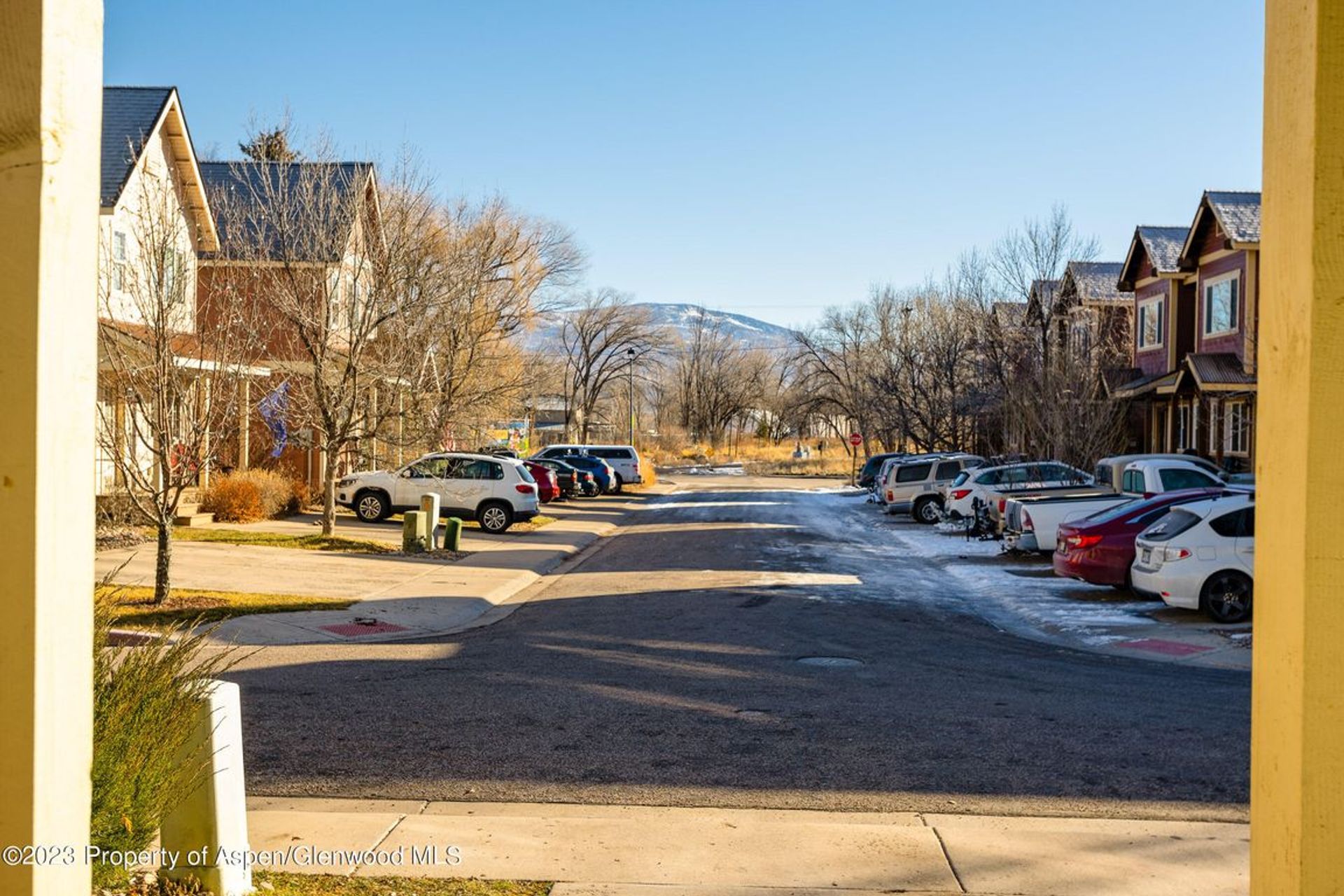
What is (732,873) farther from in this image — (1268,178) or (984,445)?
(984,445)

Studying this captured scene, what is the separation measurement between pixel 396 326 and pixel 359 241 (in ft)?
7.24

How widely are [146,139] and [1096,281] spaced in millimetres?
35423

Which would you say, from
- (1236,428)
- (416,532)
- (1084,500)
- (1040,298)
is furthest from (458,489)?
(1040,298)

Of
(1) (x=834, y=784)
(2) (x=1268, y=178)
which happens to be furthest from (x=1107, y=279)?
(2) (x=1268, y=178)

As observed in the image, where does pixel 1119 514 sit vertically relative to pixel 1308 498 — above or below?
below

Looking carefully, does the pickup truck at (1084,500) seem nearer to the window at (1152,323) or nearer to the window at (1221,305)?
the window at (1221,305)

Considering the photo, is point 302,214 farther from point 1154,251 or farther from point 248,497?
point 1154,251

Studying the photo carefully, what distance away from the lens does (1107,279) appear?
160 feet

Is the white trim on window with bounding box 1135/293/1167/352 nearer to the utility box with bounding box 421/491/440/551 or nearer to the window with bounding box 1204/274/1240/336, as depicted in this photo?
the window with bounding box 1204/274/1240/336

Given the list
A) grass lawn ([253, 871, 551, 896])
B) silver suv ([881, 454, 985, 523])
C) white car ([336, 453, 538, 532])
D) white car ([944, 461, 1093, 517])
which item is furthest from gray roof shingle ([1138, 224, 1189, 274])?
grass lawn ([253, 871, 551, 896])

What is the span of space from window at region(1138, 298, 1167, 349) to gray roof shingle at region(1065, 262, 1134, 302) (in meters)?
1.95

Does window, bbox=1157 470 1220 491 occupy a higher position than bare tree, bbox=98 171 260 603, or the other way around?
bare tree, bbox=98 171 260 603

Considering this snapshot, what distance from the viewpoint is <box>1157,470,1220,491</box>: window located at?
24.9 meters

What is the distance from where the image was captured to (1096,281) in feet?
158
